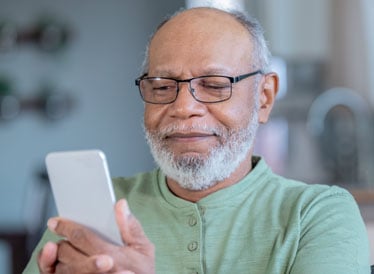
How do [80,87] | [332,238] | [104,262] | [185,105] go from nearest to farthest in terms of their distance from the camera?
[104,262]
[332,238]
[185,105]
[80,87]

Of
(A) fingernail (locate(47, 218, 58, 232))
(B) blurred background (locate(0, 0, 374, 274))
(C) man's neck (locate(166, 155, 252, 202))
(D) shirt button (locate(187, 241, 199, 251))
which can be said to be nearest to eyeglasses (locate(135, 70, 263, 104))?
(C) man's neck (locate(166, 155, 252, 202))

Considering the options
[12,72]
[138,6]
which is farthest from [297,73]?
[12,72]

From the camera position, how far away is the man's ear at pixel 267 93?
1.53m

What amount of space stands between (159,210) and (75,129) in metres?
3.27

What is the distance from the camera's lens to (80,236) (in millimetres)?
1115

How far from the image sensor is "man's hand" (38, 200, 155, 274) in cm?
107

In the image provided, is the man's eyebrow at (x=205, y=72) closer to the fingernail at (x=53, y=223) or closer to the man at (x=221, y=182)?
the man at (x=221, y=182)

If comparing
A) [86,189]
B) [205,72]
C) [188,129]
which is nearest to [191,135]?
[188,129]

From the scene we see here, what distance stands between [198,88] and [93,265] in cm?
45

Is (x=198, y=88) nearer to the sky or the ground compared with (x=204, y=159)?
nearer to the sky

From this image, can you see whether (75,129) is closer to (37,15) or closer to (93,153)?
(37,15)

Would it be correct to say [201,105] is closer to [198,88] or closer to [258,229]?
[198,88]

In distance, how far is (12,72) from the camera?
454 centimetres

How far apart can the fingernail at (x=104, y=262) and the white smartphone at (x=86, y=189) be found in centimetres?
4
